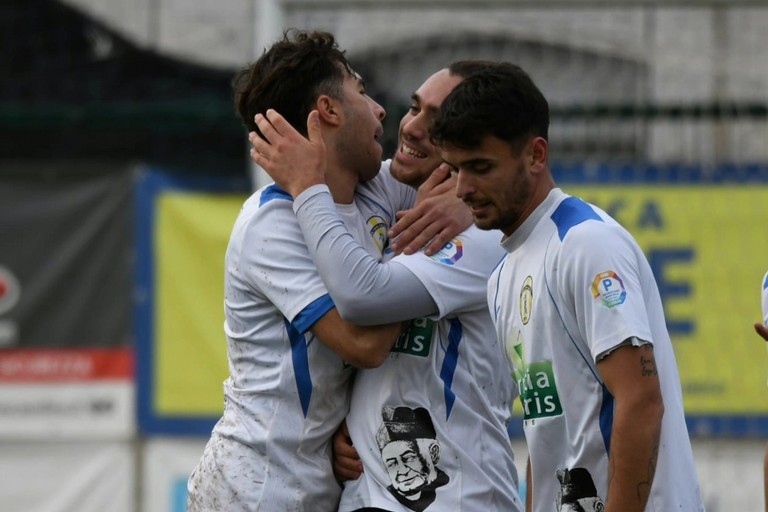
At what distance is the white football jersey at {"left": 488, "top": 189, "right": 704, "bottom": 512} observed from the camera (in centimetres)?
309

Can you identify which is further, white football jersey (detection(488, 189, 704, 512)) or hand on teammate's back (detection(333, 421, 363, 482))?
hand on teammate's back (detection(333, 421, 363, 482))

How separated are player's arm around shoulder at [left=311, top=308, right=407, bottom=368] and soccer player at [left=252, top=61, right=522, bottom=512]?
0.16ft

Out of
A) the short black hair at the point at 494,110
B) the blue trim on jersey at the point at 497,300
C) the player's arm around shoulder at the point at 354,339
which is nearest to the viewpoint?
the short black hair at the point at 494,110

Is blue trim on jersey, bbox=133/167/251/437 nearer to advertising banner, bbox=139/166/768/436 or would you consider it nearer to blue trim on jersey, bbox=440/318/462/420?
advertising banner, bbox=139/166/768/436

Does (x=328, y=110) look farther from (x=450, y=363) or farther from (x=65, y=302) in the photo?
(x=65, y=302)

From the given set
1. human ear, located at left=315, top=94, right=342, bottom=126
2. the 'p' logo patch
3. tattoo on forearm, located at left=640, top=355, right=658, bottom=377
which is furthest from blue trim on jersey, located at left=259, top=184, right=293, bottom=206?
tattoo on forearm, located at left=640, top=355, right=658, bottom=377

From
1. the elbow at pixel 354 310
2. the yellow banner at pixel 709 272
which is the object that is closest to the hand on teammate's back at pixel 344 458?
the elbow at pixel 354 310

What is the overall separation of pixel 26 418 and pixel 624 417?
516cm

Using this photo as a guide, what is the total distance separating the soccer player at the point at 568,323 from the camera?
10.00 feet

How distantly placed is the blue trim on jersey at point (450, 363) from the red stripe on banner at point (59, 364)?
4027 millimetres

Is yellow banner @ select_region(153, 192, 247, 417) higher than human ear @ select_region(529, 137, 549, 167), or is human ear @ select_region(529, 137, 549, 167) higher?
yellow banner @ select_region(153, 192, 247, 417)

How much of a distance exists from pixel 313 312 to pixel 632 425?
3.18 feet

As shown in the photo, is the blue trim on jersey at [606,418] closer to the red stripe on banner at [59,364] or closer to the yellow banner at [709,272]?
the yellow banner at [709,272]

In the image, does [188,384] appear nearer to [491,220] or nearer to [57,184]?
[57,184]
